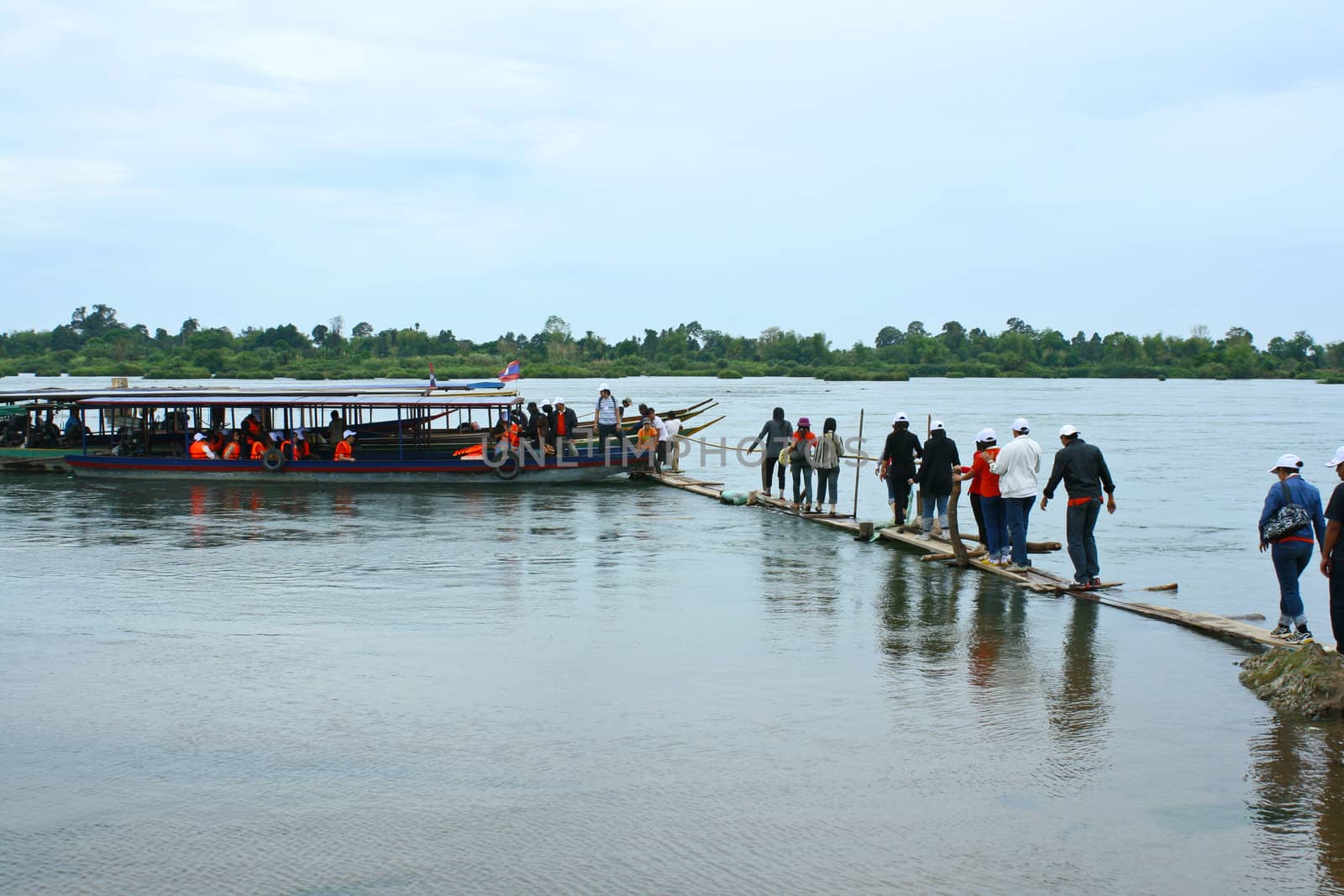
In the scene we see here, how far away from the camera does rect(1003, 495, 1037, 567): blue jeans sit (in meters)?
13.4

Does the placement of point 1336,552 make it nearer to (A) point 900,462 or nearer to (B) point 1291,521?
(B) point 1291,521

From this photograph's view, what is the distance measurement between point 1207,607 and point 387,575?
389 inches

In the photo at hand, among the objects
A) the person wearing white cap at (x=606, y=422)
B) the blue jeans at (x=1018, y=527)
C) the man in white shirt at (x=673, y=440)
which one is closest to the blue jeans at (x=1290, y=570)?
the blue jeans at (x=1018, y=527)

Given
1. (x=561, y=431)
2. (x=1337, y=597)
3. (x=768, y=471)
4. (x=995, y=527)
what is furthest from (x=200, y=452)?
(x=1337, y=597)

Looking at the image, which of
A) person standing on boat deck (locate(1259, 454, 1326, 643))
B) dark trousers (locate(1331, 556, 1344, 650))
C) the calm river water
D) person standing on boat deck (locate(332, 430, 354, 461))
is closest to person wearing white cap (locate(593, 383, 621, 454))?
person standing on boat deck (locate(332, 430, 354, 461))

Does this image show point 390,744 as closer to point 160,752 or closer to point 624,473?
point 160,752

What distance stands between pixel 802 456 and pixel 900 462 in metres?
3.54

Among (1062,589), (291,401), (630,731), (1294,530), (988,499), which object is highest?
(291,401)

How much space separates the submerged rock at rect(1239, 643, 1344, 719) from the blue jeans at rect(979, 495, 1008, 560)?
5.01 metres

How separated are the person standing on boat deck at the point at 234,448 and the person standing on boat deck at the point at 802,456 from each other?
13261 mm

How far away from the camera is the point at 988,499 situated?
540 inches

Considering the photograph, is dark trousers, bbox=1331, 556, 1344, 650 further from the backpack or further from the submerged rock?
Answer: the backpack

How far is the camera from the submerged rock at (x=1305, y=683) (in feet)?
27.2

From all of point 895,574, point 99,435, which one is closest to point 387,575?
point 895,574
